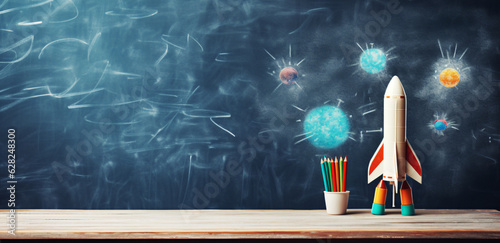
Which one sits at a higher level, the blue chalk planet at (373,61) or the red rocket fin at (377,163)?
the blue chalk planet at (373,61)

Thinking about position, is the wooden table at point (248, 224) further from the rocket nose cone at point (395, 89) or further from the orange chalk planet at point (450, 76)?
the orange chalk planet at point (450, 76)

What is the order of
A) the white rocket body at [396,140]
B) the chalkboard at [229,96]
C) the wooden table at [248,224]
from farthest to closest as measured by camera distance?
the chalkboard at [229,96]
the white rocket body at [396,140]
the wooden table at [248,224]

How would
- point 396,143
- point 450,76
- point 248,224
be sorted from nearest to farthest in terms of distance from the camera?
point 248,224
point 396,143
point 450,76

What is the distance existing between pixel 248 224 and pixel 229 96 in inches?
27.1

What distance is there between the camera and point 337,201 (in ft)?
6.19

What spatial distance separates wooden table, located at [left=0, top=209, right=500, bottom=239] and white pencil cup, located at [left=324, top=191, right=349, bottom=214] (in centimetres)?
4

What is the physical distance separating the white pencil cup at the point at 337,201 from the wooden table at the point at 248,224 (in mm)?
44

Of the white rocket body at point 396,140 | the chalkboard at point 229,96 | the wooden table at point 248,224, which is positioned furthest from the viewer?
the chalkboard at point 229,96

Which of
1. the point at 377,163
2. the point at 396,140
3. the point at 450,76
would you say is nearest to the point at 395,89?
the point at 396,140

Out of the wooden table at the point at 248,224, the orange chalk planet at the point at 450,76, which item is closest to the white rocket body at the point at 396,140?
the wooden table at the point at 248,224

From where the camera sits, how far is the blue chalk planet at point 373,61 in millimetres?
2121

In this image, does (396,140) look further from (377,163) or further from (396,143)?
(377,163)

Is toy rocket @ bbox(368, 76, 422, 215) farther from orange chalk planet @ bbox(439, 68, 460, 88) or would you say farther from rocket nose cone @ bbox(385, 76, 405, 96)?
orange chalk planet @ bbox(439, 68, 460, 88)
